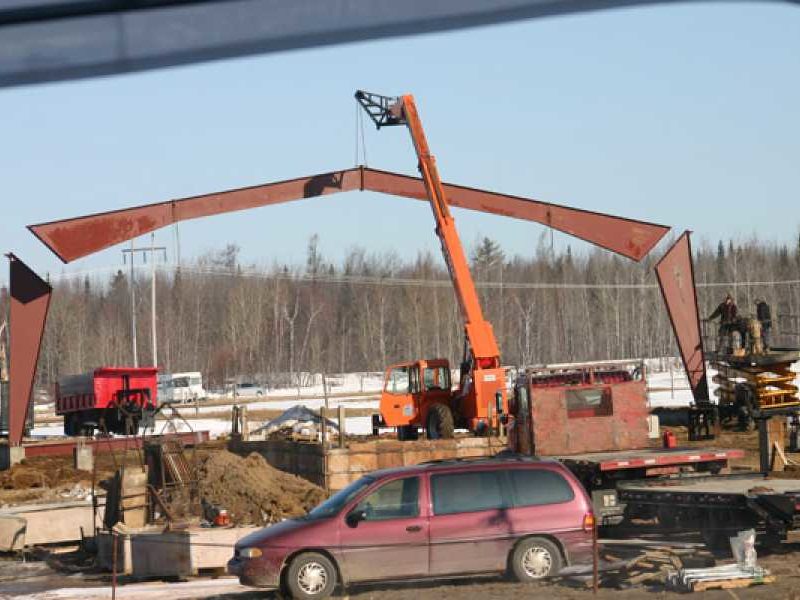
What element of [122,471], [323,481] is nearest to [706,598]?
[122,471]

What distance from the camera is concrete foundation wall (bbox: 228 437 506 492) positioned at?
23.8m

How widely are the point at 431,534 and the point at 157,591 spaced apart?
14.9ft

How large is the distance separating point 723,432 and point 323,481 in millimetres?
14522

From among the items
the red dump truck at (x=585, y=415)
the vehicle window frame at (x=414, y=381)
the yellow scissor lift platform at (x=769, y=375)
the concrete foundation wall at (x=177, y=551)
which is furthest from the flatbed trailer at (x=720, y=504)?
the yellow scissor lift platform at (x=769, y=375)

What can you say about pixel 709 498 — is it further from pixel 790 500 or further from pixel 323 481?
pixel 323 481

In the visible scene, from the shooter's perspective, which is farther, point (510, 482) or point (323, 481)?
point (323, 481)

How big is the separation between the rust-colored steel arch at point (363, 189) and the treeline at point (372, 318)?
6691cm

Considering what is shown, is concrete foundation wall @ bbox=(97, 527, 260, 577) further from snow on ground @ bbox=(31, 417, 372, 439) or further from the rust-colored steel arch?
snow on ground @ bbox=(31, 417, 372, 439)

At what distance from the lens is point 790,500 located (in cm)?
1387

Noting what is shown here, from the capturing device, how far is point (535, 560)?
43.8ft

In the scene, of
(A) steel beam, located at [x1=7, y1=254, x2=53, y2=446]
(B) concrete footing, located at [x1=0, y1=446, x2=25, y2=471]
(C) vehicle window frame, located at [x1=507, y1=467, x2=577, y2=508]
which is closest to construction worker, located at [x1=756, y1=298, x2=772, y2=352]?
(A) steel beam, located at [x1=7, y1=254, x2=53, y2=446]

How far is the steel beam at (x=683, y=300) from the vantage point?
32031 millimetres

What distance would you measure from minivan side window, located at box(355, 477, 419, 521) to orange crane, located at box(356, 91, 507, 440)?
12210 millimetres

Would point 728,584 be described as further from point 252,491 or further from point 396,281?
point 396,281
